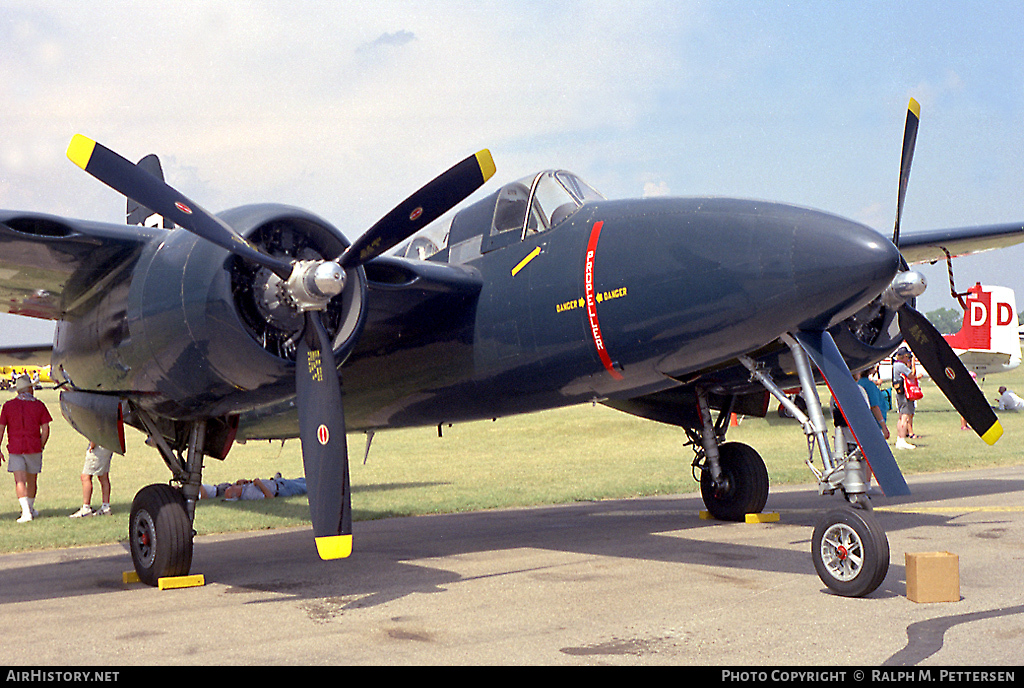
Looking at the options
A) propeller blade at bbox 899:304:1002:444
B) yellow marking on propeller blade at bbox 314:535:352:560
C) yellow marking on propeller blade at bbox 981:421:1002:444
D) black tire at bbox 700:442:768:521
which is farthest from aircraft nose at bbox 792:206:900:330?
black tire at bbox 700:442:768:521

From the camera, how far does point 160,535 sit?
9.27m

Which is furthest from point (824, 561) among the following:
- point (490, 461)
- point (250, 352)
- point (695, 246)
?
point (490, 461)

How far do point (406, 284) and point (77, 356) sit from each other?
3.91m

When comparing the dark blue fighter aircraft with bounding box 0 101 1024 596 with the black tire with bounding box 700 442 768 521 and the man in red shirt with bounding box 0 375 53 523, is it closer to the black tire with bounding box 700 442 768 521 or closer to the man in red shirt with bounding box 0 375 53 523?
the black tire with bounding box 700 442 768 521

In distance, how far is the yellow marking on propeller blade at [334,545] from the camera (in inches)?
307

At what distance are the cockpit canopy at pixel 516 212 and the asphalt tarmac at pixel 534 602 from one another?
3.52 meters

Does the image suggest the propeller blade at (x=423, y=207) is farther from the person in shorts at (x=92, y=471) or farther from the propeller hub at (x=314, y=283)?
the person in shorts at (x=92, y=471)

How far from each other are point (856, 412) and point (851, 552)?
1300 millimetres

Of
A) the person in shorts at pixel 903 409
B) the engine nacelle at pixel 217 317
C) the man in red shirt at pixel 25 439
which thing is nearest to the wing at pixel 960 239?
the engine nacelle at pixel 217 317

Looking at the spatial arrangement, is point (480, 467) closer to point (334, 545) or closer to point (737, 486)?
point (737, 486)

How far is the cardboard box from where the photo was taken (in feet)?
23.2

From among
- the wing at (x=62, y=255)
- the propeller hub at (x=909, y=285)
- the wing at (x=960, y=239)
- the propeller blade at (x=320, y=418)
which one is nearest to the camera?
the propeller blade at (x=320, y=418)

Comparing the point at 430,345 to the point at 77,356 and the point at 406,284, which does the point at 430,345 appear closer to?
the point at 406,284

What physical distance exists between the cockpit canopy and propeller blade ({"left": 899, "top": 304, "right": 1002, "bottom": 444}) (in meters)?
4.01
